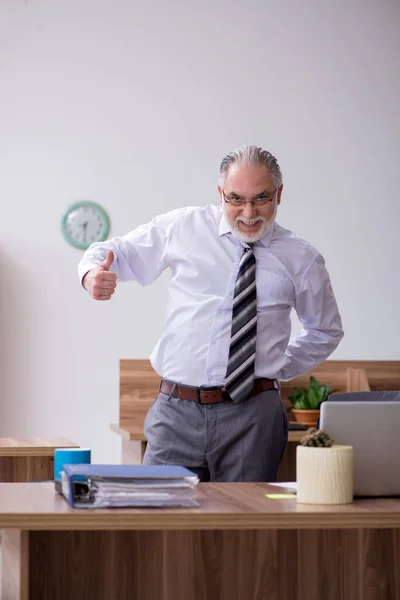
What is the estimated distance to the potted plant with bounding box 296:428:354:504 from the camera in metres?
1.62

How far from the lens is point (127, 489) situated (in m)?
1.54

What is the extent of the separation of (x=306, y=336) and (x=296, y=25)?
144 inches

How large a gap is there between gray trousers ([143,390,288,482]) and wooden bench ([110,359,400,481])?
1.47 metres

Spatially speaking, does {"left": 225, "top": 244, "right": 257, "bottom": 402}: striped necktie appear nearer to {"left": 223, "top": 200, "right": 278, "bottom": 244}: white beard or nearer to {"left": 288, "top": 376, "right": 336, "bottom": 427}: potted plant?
{"left": 223, "top": 200, "right": 278, "bottom": 244}: white beard

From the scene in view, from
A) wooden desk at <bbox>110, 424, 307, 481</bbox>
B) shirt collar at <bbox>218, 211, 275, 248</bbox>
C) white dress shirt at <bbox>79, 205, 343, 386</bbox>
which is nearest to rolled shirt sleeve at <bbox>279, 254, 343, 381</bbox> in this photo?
white dress shirt at <bbox>79, 205, 343, 386</bbox>

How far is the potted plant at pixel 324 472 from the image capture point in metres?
1.62

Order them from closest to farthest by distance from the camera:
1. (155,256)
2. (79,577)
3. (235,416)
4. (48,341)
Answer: (79,577)
(235,416)
(155,256)
(48,341)

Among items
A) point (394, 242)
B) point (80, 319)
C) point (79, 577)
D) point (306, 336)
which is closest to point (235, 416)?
point (306, 336)

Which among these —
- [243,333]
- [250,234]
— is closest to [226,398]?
→ [243,333]

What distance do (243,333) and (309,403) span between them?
1993 millimetres

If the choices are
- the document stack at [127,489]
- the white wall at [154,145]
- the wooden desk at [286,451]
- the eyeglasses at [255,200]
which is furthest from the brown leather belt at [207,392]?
the white wall at [154,145]

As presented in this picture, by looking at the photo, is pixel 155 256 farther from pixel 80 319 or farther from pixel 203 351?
pixel 80 319

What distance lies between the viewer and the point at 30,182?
5543mm

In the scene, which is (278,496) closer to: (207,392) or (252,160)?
(207,392)
